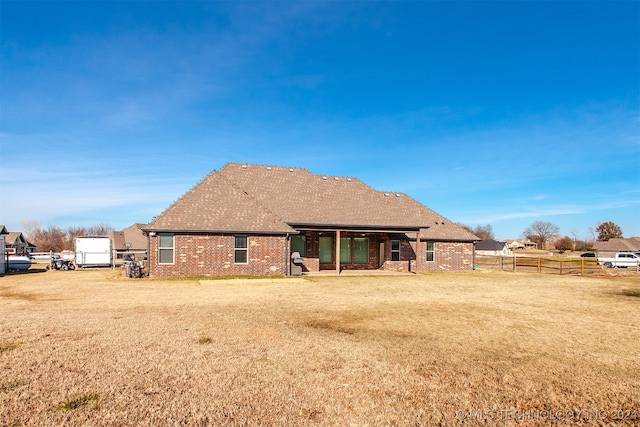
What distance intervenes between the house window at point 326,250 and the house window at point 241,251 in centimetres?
536

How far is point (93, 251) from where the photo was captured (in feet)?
96.6

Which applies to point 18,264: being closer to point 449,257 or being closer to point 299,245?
point 299,245

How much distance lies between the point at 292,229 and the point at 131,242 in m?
29.5

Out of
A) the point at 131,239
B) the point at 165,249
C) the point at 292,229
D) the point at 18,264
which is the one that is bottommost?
the point at 18,264

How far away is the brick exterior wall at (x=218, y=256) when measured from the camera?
20.4 meters

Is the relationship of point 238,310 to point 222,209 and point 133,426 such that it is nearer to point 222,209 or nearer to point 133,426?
point 133,426

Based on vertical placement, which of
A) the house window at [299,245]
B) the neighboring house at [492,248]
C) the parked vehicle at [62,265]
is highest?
the house window at [299,245]

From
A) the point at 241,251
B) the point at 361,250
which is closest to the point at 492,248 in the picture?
the point at 361,250

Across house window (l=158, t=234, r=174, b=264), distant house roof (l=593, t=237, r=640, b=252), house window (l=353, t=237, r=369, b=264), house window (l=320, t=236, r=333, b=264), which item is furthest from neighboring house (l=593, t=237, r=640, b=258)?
house window (l=158, t=234, r=174, b=264)

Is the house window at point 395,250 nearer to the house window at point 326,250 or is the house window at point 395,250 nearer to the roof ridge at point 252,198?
the house window at point 326,250

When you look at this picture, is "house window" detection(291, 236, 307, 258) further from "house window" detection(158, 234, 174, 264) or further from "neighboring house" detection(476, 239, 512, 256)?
"neighboring house" detection(476, 239, 512, 256)

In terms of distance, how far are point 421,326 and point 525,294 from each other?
349 inches

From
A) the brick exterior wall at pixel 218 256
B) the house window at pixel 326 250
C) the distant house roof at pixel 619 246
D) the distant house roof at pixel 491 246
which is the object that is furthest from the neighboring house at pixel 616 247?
the brick exterior wall at pixel 218 256

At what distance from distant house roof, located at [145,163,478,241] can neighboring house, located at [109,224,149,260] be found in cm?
2115
